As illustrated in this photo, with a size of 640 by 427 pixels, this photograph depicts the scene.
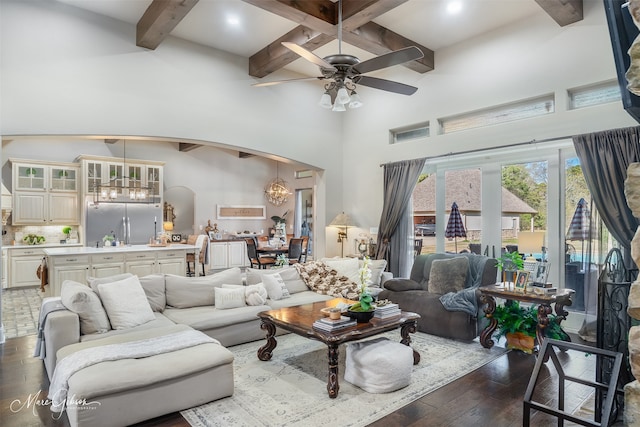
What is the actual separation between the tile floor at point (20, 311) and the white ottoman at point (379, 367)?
4.15m

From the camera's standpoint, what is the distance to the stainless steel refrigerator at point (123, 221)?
27.4 feet

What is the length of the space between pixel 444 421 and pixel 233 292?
2638mm

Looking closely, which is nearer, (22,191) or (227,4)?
(227,4)

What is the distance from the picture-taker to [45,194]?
8211 mm

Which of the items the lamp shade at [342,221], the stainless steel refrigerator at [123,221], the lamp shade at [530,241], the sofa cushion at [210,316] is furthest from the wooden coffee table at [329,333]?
the stainless steel refrigerator at [123,221]

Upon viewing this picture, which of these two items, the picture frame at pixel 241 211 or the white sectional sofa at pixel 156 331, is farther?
the picture frame at pixel 241 211

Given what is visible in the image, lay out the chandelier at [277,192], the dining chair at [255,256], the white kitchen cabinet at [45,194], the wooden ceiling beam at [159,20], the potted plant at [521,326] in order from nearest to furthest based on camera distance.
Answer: the potted plant at [521,326] < the wooden ceiling beam at [159,20] < the white kitchen cabinet at [45,194] < the dining chair at [255,256] < the chandelier at [277,192]

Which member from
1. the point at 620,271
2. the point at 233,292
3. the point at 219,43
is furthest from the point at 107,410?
the point at 219,43

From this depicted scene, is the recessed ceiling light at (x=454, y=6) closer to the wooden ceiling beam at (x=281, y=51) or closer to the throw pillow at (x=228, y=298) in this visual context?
the wooden ceiling beam at (x=281, y=51)

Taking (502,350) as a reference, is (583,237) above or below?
above

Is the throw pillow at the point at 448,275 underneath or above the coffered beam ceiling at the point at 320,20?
underneath

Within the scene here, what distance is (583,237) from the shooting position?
15.0ft

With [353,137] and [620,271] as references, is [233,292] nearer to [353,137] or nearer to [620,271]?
[620,271]

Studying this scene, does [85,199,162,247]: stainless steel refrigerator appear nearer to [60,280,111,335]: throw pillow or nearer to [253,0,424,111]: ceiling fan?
[60,280,111,335]: throw pillow
